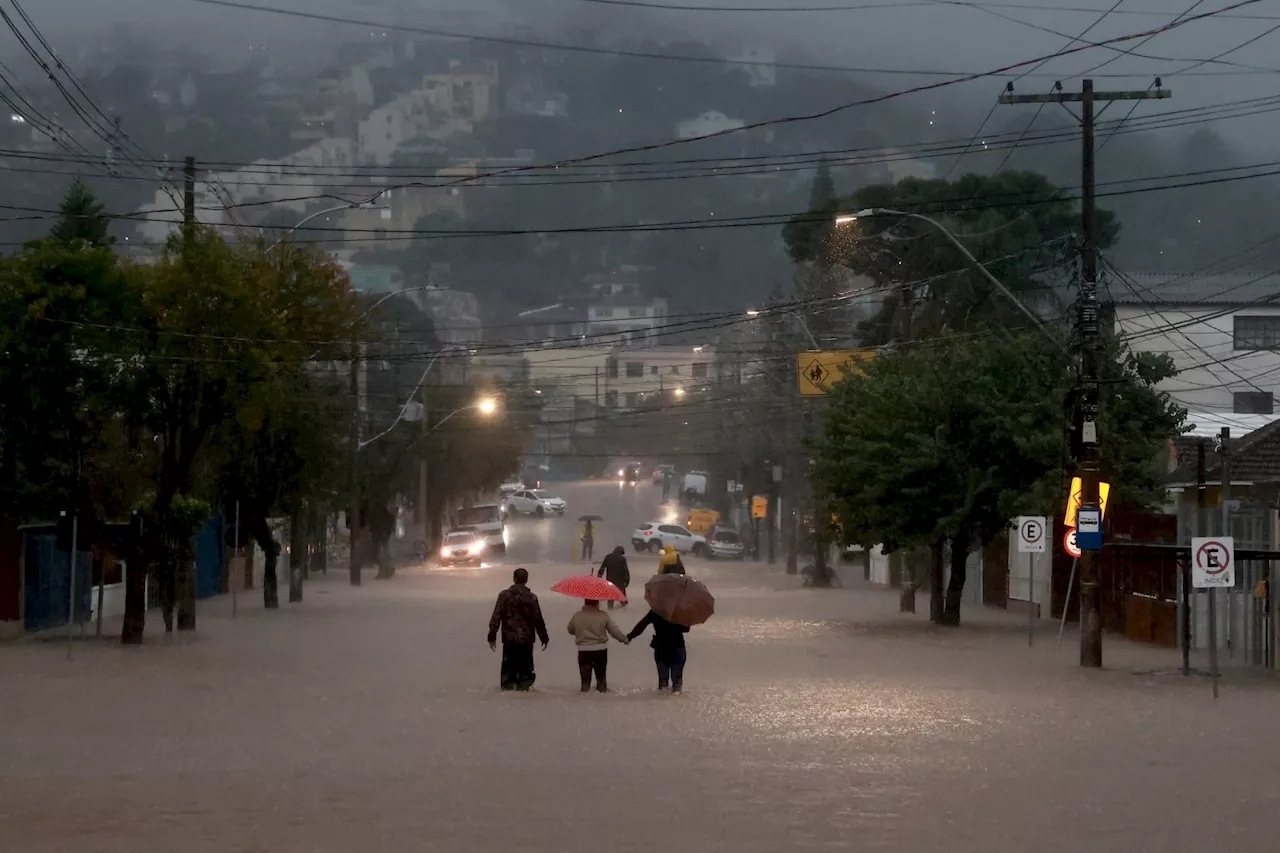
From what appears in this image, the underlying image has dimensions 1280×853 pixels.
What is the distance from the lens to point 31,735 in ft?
57.7

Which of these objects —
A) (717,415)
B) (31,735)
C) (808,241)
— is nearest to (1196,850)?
(31,735)

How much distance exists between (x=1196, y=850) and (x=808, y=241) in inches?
2502

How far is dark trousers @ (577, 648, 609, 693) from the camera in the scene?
22359 mm

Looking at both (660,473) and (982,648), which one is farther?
(660,473)

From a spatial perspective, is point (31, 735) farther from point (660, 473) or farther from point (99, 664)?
point (660, 473)

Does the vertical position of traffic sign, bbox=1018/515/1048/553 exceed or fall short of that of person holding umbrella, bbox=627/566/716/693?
it exceeds it

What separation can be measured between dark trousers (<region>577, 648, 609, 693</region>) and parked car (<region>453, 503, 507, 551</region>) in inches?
2457

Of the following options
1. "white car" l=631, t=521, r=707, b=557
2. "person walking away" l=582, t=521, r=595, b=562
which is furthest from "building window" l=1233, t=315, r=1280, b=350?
"white car" l=631, t=521, r=707, b=557

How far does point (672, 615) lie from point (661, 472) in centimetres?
13589

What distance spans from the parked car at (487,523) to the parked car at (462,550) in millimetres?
6636

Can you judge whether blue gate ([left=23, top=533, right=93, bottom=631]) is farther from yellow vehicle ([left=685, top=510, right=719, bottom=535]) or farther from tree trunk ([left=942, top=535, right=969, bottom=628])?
yellow vehicle ([left=685, top=510, right=719, bottom=535])

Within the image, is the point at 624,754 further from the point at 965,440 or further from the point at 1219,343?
the point at 1219,343

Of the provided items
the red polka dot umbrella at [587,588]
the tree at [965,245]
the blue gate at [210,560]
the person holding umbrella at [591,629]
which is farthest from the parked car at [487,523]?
the person holding umbrella at [591,629]

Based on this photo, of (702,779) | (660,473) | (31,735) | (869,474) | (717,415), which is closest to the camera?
(702,779)
